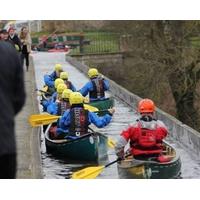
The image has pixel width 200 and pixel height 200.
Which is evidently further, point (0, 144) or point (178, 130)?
point (178, 130)

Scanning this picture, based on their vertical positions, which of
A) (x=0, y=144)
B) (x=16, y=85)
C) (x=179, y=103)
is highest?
(x=16, y=85)

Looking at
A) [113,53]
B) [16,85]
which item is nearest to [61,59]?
[113,53]

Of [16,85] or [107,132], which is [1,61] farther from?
[107,132]

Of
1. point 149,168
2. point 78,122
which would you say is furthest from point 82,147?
point 149,168

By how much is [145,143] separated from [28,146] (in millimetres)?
3195

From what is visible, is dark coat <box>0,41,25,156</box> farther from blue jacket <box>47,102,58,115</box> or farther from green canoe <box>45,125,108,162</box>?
blue jacket <box>47,102,58,115</box>

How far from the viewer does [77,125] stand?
10594 millimetres

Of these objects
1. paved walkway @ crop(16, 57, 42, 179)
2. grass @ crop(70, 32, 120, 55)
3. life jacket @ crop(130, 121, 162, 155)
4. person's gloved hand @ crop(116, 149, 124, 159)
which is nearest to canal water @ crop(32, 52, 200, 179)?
paved walkway @ crop(16, 57, 42, 179)

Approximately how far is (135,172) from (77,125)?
1.63 metres

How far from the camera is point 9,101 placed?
3385mm

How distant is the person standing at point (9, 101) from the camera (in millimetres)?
3281

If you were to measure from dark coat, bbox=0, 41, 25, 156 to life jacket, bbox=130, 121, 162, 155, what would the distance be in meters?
5.51

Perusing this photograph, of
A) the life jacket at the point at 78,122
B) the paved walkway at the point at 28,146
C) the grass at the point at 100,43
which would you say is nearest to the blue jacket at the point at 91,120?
the life jacket at the point at 78,122

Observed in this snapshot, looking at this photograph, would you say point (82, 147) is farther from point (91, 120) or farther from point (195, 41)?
point (195, 41)
